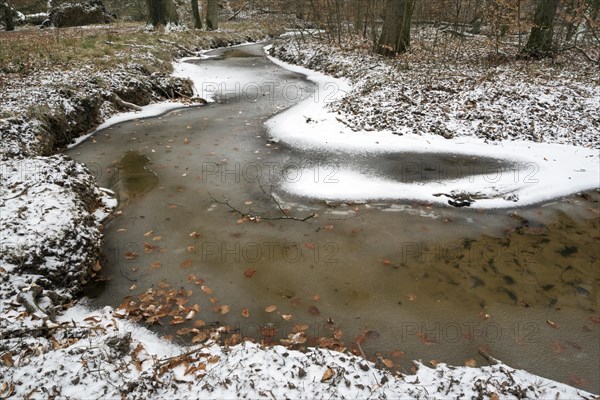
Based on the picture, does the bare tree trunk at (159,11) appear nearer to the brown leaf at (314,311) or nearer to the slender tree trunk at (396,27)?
the slender tree trunk at (396,27)

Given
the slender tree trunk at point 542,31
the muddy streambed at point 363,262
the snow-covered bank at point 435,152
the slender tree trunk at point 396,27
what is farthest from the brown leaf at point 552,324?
the slender tree trunk at point 396,27

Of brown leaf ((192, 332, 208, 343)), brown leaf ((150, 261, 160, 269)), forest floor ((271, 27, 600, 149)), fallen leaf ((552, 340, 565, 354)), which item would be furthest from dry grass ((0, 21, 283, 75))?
fallen leaf ((552, 340, 565, 354))

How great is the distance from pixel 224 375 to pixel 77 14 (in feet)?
93.0

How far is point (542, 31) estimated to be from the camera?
12109mm

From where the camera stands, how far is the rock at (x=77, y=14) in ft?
76.2

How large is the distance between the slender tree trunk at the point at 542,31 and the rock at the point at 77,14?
2520cm

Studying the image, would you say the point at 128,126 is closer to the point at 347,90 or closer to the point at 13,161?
the point at 13,161

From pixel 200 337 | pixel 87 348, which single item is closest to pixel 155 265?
pixel 200 337

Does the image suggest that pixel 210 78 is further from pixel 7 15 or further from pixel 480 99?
pixel 7 15

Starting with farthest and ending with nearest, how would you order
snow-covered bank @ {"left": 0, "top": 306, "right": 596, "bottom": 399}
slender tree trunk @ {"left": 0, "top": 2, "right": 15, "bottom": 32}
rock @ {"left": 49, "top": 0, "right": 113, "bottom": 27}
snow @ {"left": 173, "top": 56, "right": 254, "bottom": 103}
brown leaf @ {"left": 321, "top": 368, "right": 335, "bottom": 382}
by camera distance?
rock @ {"left": 49, "top": 0, "right": 113, "bottom": 27} < slender tree trunk @ {"left": 0, "top": 2, "right": 15, "bottom": 32} < snow @ {"left": 173, "top": 56, "right": 254, "bottom": 103} < brown leaf @ {"left": 321, "top": 368, "right": 335, "bottom": 382} < snow-covered bank @ {"left": 0, "top": 306, "right": 596, "bottom": 399}

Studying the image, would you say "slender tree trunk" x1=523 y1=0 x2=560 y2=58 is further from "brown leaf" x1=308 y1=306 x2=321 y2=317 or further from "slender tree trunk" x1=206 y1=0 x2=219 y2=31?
"slender tree trunk" x1=206 y1=0 x2=219 y2=31

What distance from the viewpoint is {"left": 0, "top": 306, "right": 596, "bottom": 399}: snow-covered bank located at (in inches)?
114

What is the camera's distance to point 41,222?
461cm

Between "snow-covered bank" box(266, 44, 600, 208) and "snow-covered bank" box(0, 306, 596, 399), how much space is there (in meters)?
3.34
